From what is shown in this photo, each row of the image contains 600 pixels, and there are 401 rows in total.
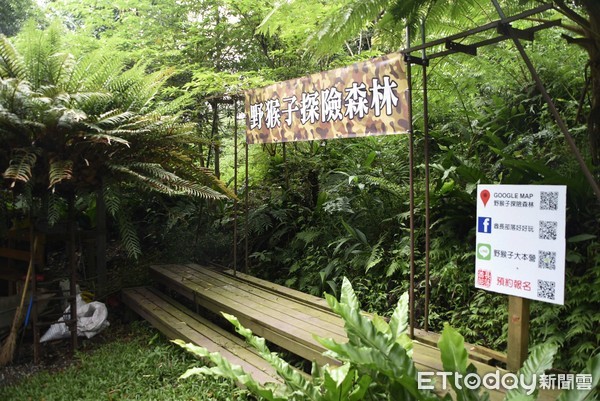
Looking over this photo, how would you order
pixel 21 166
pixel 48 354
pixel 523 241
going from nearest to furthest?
1. pixel 523 241
2. pixel 21 166
3. pixel 48 354

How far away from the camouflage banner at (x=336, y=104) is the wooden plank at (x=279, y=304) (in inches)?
58.2

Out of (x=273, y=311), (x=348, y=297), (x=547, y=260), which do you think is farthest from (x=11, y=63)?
(x=547, y=260)

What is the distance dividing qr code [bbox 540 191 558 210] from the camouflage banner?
3.68 ft

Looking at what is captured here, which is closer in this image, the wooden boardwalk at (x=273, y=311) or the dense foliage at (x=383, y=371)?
the dense foliage at (x=383, y=371)

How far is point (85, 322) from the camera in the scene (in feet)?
15.5

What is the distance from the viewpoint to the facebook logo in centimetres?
271

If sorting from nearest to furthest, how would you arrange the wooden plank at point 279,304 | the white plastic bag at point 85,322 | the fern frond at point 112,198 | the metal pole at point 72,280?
1. the wooden plank at point 279,304
2. the fern frond at point 112,198
3. the metal pole at point 72,280
4. the white plastic bag at point 85,322

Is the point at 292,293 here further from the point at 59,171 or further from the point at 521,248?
the point at 521,248

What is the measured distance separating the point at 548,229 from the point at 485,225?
37 centimetres

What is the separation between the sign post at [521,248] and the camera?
238cm

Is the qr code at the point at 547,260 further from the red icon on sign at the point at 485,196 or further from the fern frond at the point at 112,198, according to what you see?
the fern frond at the point at 112,198

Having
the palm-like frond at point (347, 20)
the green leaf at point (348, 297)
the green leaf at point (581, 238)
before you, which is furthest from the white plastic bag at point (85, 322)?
the green leaf at point (581, 238)

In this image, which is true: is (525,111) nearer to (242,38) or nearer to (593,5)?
(593,5)

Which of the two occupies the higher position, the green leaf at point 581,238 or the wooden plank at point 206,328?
the green leaf at point 581,238
